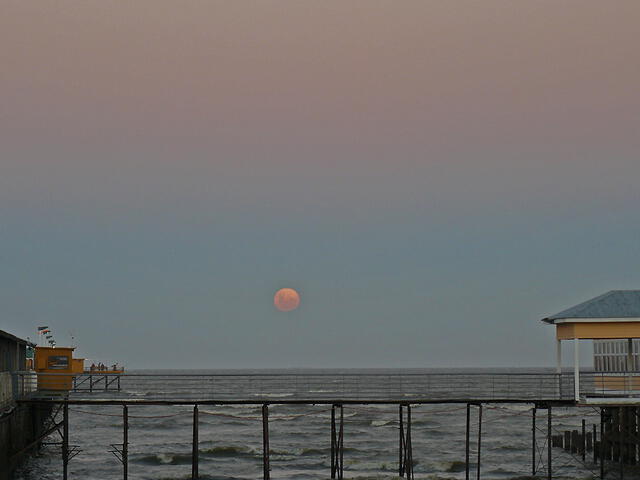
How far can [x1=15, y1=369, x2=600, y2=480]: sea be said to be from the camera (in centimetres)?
5366

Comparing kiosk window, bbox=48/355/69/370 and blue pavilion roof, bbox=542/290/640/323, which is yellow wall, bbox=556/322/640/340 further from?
kiosk window, bbox=48/355/69/370

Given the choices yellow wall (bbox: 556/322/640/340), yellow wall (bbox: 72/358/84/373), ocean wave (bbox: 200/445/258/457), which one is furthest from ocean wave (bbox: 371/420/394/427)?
yellow wall (bbox: 556/322/640/340)

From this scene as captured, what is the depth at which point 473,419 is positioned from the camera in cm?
10312

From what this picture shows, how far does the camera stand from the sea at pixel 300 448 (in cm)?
5366

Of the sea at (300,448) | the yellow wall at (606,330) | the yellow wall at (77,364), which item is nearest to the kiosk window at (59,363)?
the sea at (300,448)

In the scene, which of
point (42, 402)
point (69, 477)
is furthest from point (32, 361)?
point (42, 402)

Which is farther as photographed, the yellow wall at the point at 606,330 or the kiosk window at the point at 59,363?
the kiosk window at the point at 59,363

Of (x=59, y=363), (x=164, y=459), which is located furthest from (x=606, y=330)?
(x=59, y=363)

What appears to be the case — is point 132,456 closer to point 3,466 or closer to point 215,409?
point 3,466

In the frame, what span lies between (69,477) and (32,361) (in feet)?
49.2

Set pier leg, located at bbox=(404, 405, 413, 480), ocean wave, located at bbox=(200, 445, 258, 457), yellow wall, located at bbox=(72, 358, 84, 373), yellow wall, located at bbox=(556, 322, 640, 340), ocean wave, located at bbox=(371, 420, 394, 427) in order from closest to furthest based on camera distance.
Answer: yellow wall, located at bbox=(556, 322, 640, 340)
pier leg, located at bbox=(404, 405, 413, 480)
ocean wave, located at bbox=(200, 445, 258, 457)
yellow wall, located at bbox=(72, 358, 84, 373)
ocean wave, located at bbox=(371, 420, 394, 427)

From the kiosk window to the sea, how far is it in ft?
17.0

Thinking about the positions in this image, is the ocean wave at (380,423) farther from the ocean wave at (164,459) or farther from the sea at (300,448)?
the ocean wave at (164,459)

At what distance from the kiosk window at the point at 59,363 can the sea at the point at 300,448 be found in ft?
17.0
